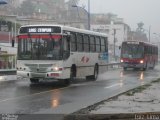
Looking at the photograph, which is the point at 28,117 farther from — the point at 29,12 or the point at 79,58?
the point at 29,12

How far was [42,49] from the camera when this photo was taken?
21.9 m

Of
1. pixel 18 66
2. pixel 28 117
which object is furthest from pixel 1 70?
pixel 28 117

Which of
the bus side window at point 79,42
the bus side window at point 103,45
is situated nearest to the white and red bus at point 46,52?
the bus side window at point 79,42

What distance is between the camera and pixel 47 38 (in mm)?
21875

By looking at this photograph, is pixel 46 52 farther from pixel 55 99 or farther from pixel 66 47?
pixel 55 99

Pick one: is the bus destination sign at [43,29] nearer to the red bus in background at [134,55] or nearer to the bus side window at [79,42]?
the bus side window at [79,42]

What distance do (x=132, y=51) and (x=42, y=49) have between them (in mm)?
26597

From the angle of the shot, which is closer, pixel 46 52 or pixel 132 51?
pixel 46 52

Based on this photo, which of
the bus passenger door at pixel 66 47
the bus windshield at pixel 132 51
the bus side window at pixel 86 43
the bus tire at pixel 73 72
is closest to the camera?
the bus passenger door at pixel 66 47

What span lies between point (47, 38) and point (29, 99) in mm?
6228

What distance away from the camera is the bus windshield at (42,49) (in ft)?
71.4

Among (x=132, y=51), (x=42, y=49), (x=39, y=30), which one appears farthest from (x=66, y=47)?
(x=132, y=51)

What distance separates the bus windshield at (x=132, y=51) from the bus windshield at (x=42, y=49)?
2604 cm

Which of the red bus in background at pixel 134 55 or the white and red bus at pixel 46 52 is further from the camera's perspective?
the red bus in background at pixel 134 55
